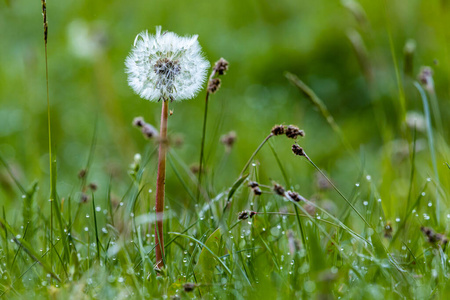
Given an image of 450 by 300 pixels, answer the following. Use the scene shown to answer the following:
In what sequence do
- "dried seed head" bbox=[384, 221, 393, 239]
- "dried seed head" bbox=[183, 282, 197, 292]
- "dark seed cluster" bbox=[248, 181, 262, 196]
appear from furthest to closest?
"dried seed head" bbox=[384, 221, 393, 239], "dark seed cluster" bbox=[248, 181, 262, 196], "dried seed head" bbox=[183, 282, 197, 292]

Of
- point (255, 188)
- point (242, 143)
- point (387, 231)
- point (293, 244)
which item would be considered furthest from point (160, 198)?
point (242, 143)

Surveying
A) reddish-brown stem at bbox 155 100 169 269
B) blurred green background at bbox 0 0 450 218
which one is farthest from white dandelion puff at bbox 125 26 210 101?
blurred green background at bbox 0 0 450 218

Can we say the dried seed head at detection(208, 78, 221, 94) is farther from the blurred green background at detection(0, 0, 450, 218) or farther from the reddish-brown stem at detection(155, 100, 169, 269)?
the blurred green background at detection(0, 0, 450, 218)

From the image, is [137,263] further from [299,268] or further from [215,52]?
[215,52]

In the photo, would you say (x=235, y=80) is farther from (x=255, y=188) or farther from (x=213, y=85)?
(x=255, y=188)

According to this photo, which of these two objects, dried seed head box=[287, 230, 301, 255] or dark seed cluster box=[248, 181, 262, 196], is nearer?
dark seed cluster box=[248, 181, 262, 196]

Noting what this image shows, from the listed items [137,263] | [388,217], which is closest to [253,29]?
[388,217]

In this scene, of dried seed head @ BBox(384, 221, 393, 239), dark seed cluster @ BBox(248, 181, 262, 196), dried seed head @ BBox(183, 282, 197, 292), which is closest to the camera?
dried seed head @ BBox(183, 282, 197, 292)

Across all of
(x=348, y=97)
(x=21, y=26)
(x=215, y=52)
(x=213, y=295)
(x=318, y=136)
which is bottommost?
(x=213, y=295)
